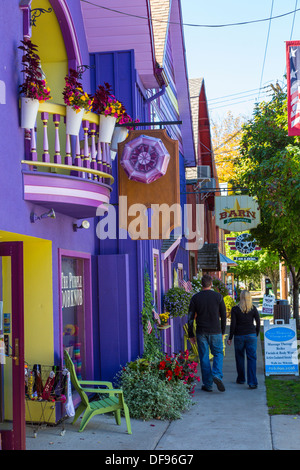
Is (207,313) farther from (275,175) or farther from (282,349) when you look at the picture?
(275,175)

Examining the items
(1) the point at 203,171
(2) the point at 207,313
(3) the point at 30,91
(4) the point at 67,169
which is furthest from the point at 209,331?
(1) the point at 203,171

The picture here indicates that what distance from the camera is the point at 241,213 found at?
1814 cm

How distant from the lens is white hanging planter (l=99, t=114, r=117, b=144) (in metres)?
7.59

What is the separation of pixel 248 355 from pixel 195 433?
3245mm

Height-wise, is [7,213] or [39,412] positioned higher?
[7,213]

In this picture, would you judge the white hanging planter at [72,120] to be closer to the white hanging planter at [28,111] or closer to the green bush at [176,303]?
the white hanging planter at [28,111]

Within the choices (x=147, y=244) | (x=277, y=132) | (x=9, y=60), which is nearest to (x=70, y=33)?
(x=9, y=60)

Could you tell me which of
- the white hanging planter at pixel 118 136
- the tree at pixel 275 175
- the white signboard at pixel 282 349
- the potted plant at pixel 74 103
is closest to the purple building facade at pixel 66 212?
the potted plant at pixel 74 103

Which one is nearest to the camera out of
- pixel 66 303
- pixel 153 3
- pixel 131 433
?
pixel 131 433

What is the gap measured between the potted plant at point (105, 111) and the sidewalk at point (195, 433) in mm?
3429

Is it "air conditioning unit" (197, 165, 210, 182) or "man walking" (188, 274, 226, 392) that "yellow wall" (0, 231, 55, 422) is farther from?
"air conditioning unit" (197, 165, 210, 182)

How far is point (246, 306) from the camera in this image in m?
10.3

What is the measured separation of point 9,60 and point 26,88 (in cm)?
32

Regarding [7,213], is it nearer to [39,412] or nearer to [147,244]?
[39,412]
